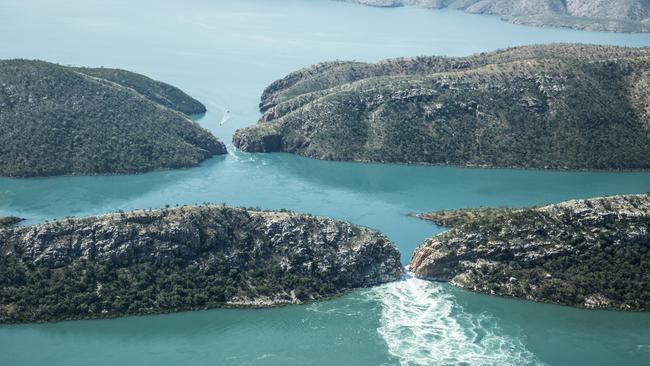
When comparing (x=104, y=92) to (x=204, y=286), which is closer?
(x=204, y=286)

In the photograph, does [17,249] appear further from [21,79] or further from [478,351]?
[21,79]

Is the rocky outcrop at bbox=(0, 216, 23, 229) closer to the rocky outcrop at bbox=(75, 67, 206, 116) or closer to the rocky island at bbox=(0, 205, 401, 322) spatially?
the rocky island at bbox=(0, 205, 401, 322)

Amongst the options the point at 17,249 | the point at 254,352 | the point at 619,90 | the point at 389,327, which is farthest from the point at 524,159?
the point at 17,249

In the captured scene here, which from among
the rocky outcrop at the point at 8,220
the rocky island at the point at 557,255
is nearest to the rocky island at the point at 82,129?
the rocky outcrop at the point at 8,220

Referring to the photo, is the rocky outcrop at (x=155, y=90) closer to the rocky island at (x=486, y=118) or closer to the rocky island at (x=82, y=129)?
the rocky island at (x=82, y=129)

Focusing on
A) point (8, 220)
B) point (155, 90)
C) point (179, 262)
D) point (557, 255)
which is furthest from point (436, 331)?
point (155, 90)

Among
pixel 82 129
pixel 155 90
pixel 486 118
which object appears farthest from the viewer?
pixel 155 90

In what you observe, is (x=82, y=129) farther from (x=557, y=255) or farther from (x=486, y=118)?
(x=557, y=255)
